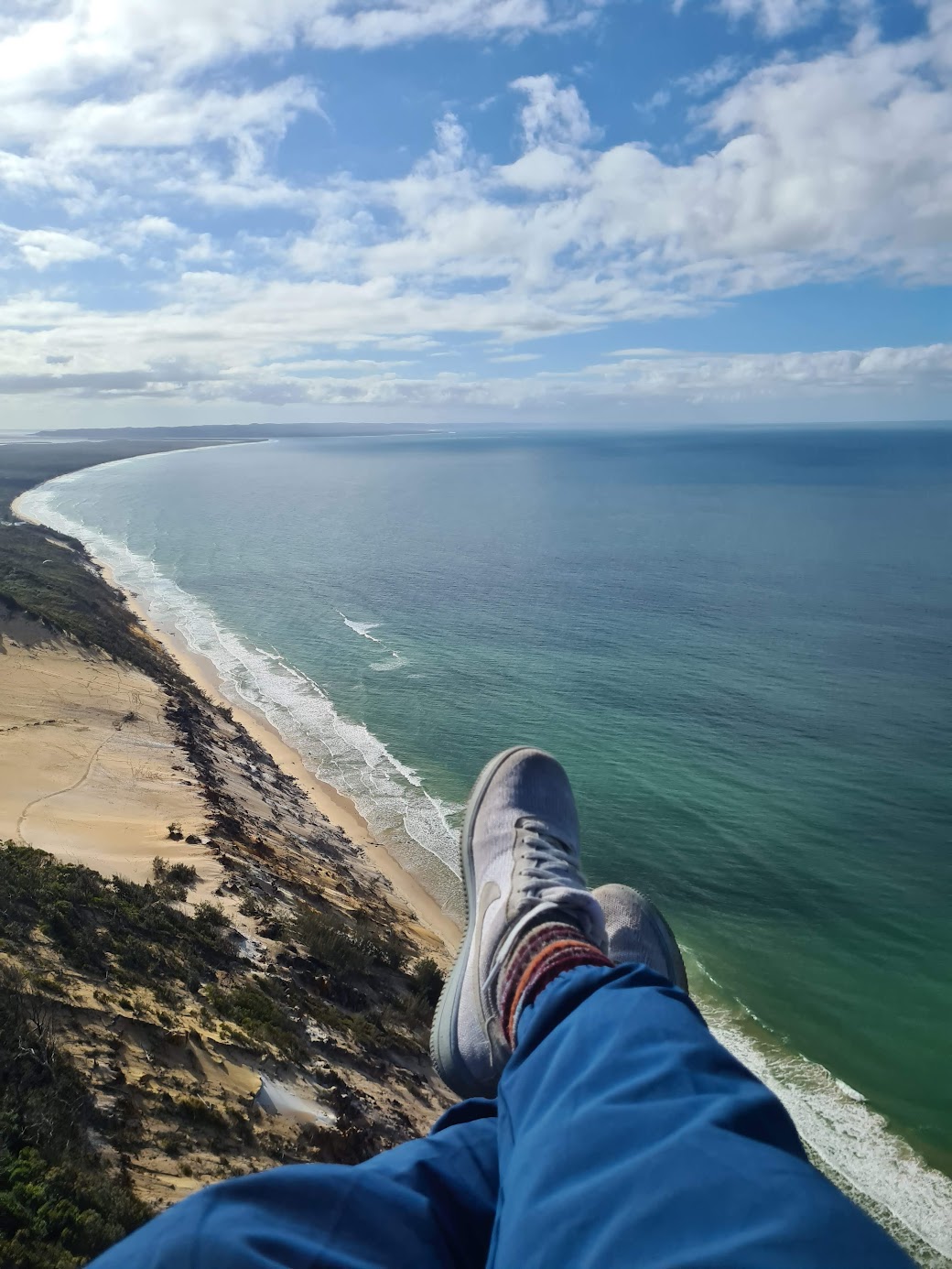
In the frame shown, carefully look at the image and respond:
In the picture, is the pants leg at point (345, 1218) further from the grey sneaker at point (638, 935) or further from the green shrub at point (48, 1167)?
the green shrub at point (48, 1167)

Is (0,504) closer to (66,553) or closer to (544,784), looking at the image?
(66,553)

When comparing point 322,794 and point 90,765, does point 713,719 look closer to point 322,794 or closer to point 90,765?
point 322,794

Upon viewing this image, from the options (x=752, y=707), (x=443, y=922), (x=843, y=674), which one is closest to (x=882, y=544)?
(x=843, y=674)

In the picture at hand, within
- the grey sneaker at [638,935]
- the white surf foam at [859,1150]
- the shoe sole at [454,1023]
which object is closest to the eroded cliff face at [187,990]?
the shoe sole at [454,1023]

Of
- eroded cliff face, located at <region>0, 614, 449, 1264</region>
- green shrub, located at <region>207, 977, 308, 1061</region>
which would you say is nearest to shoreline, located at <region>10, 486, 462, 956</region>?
eroded cliff face, located at <region>0, 614, 449, 1264</region>

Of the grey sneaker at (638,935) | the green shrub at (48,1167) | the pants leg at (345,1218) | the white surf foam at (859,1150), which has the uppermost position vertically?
the pants leg at (345,1218)
